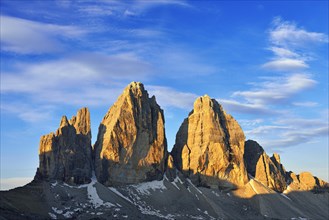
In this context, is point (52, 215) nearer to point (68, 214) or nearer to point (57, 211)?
point (57, 211)

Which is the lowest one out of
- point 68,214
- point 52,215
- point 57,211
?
point 52,215

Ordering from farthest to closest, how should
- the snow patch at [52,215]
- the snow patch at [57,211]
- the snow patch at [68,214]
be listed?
1. the snow patch at [57,211]
2. the snow patch at [68,214]
3. the snow patch at [52,215]

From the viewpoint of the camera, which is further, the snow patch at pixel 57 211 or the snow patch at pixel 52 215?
the snow patch at pixel 57 211

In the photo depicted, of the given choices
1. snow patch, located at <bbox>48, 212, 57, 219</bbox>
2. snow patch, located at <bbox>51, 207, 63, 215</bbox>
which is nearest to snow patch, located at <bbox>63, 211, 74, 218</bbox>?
snow patch, located at <bbox>51, 207, 63, 215</bbox>

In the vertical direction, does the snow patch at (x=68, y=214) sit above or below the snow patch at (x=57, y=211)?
below

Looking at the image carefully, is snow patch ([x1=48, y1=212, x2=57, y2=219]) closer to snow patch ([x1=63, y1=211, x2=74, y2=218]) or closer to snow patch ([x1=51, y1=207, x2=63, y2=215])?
snow patch ([x1=51, y1=207, x2=63, y2=215])

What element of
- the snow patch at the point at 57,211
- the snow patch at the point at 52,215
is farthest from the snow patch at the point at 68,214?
the snow patch at the point at 52,215

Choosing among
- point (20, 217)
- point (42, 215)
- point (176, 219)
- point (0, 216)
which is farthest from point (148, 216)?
point (0, 216)

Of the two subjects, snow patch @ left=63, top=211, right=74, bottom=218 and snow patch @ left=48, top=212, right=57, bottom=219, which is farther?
snow patch @ left=63, top=211, right=74, bottom=218

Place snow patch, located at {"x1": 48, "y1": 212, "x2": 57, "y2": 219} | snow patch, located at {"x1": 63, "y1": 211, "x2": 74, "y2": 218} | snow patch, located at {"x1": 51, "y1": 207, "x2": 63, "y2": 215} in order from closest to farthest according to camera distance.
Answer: snow patch, located at {"x1": 48, "y1": 212, "x2": 57, "y2": 219} < snow patch, located at {"x1": 63, "y1": 211, "x2": 74, "y2": 218} < snow patch, located at {"x1": 51, "y1": 207, "x2": 63, "y2": 215}

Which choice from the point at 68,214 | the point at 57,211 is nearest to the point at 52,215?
the point at 57,211

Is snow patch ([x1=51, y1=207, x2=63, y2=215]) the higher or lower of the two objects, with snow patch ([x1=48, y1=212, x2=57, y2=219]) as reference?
higher

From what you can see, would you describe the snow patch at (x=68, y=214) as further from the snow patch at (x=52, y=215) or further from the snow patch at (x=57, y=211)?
the snow patch at (x=52, y=215)

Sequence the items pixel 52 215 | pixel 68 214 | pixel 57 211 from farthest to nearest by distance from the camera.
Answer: pixel 57 211
pixel 68 214
pixel 52 215
